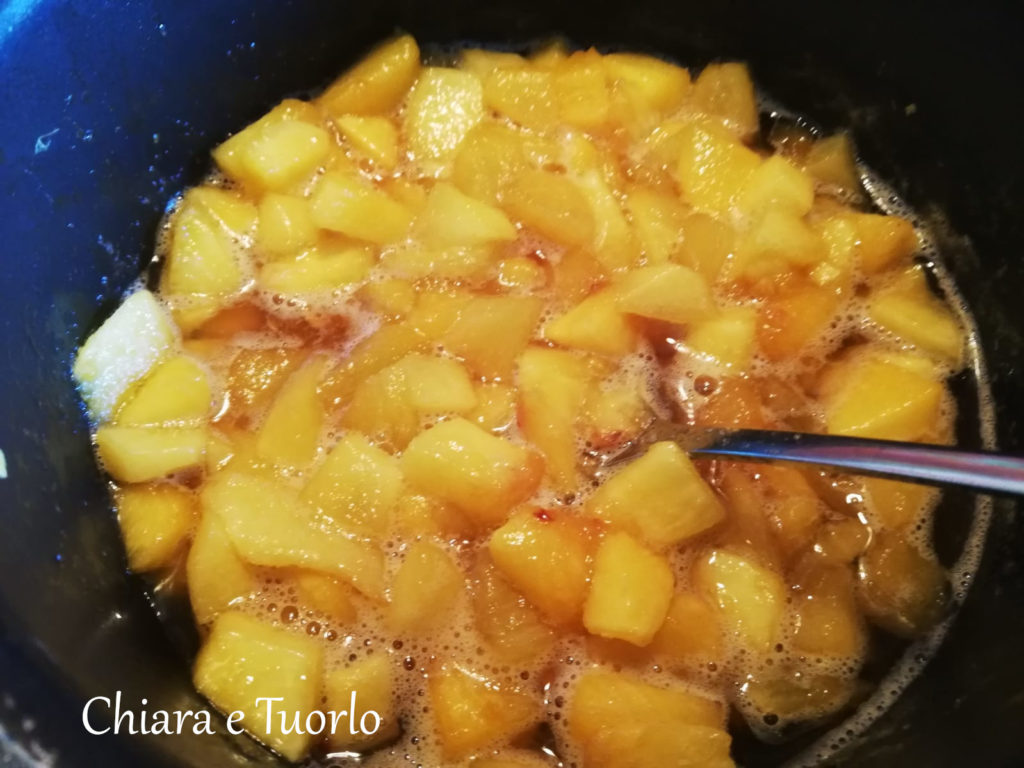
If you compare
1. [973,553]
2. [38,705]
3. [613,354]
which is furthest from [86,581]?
[973,553]

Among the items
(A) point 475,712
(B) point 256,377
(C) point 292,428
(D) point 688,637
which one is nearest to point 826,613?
(D) point 688,637

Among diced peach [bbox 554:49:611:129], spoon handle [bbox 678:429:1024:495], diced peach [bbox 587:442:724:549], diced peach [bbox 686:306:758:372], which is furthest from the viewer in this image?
diced peach [bbox 554:49:611:129]

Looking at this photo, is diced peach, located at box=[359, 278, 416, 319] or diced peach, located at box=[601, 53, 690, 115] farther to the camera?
diced peach, located at box=[601, 53, 690, 115]

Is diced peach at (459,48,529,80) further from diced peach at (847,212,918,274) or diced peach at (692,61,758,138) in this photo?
diced peach at (847,212,918,274)

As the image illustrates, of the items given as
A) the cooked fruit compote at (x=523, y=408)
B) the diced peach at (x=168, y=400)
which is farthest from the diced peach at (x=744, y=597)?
the diced peach at (x=168, y=400)

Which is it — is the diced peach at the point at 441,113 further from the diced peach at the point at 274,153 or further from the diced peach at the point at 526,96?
the diced peach at the point at 274,153

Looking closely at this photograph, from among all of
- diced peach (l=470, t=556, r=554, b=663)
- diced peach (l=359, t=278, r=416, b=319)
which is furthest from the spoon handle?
diced peach (l=359, t=278, r=416, b=319)

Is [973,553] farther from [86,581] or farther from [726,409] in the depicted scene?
[86,581]
